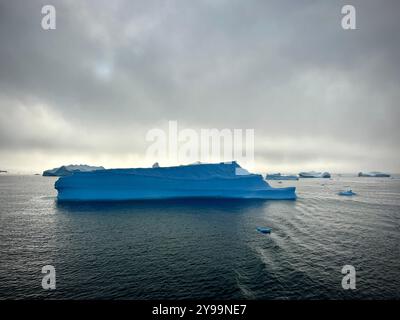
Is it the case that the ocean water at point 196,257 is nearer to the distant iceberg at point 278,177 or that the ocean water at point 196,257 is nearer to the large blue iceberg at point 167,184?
the large blue iceberg at point 167,184

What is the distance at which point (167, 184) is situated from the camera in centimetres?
3944

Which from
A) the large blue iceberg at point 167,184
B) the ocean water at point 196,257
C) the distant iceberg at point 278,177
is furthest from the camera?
the distant iceberg at point 278,177

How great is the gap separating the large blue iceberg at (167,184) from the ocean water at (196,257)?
12761 mm

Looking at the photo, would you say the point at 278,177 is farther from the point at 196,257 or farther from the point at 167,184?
the point at 196,257

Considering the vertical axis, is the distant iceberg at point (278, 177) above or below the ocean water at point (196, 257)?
below

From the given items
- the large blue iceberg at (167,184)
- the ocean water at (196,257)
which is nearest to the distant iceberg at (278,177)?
the large blue iceberg at (167,184)

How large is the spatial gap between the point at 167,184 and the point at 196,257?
26511 mm

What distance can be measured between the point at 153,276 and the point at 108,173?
1108 inches

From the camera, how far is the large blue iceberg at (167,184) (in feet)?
120

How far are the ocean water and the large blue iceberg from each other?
12.8 metres

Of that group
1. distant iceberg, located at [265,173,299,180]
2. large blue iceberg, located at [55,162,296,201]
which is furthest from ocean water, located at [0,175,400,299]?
distant iceberg, located at [265,173,299,180]
